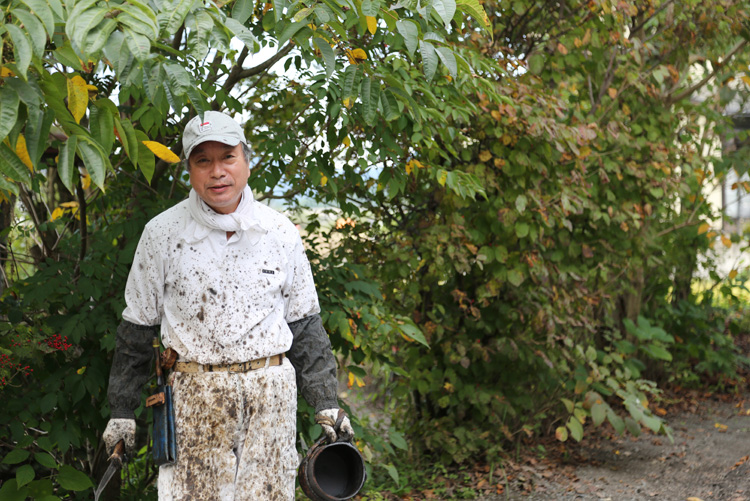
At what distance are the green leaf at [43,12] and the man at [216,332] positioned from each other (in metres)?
0.74

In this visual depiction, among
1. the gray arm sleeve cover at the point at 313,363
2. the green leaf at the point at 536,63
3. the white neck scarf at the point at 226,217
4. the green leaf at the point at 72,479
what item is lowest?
the green leaf at the point at 72,479

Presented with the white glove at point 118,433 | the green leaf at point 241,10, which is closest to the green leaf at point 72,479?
the white glove at point 118,433

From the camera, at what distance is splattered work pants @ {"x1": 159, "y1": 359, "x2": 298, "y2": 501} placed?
8.16ft

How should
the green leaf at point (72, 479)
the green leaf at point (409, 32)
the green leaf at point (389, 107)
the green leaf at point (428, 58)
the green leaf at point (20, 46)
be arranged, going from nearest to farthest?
the green leaf at point (20, 46) → the green leaf at point (409, 32) → the green leaf at point (428, 58) → the green leaf at point (389, 107) → the green leaf at point (72, 479)

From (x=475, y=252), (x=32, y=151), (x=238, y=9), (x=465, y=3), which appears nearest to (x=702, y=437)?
(x=475, y=252)

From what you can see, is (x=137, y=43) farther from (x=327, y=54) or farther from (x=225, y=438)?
(x=225, y=438)

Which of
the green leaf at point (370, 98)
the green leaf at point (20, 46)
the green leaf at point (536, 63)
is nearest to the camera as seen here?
the green leaf at point (20, 46)

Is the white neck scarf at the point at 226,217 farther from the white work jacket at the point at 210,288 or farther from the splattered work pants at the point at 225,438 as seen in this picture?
the splattered work pants at the point at 225,438

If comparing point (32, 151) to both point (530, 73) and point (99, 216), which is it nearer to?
point (99, 216)

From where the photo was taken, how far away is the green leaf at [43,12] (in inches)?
69.2

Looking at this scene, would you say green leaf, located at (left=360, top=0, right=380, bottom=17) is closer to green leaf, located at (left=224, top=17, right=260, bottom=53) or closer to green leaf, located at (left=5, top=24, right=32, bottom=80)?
green leaf, located at (left=224, top=17, right=260, bottom=53)

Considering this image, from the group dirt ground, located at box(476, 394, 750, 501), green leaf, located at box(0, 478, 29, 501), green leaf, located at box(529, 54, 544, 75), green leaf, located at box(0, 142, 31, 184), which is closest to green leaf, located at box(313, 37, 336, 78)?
green leaf, located at box(0, 142, 31, 184)

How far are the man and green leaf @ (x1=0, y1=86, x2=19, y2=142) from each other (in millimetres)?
716

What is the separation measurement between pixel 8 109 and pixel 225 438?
124 cm
